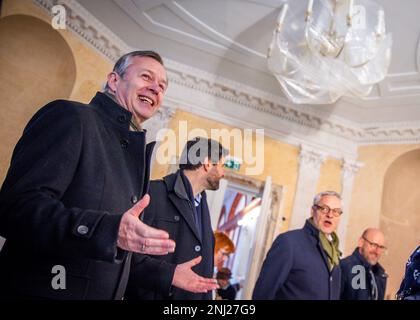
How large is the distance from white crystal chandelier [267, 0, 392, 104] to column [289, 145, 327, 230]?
7.08 ft

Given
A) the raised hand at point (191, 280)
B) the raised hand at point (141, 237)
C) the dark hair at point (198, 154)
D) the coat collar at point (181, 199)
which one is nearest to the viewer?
the raised hand at point (141, 237)

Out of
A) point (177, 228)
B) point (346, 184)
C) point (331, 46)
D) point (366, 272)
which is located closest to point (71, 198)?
point (177, 228)

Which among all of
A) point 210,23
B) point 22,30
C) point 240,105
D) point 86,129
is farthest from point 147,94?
point 240,105

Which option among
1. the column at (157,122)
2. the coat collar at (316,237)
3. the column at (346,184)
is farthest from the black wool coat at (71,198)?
the column at (346,184)

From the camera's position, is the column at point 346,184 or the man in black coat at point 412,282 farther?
the column at point 346,184

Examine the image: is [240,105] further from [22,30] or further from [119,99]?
[119,99]

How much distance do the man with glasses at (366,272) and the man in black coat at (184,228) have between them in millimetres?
1394

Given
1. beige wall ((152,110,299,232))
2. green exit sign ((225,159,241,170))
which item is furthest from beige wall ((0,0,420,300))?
beige wall ((152,110,299,232))

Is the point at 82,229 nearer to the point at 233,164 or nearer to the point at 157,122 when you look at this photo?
the point at 157,122

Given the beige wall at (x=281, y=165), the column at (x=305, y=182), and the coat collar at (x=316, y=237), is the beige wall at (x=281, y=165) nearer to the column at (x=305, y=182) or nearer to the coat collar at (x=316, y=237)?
the column at (x=305, y=182)

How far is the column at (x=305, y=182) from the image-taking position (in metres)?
5.40

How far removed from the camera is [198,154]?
6.92 feet

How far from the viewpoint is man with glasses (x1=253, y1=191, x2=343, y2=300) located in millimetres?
2150

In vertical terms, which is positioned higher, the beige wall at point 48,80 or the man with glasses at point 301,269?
the beige wall at point 48,80
